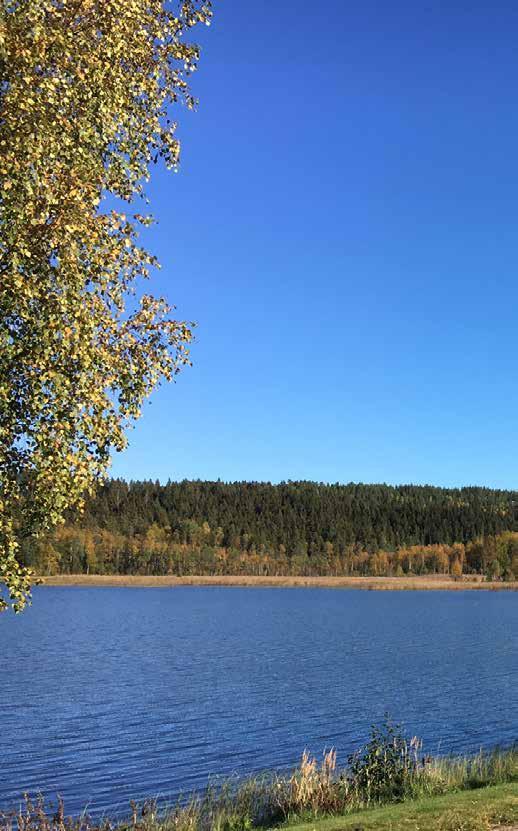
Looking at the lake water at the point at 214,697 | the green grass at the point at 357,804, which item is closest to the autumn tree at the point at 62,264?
the green grass at the point at 357,804

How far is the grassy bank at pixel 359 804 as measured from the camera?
17.3m

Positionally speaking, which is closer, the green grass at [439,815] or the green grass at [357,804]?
the green grass at [439,815]

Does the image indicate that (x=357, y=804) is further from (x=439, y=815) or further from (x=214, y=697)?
(x=214, y=697)

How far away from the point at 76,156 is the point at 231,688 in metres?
42.7

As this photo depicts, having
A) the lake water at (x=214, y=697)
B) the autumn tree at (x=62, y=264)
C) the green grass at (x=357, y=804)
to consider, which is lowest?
the lake water at (x=214, y=697)

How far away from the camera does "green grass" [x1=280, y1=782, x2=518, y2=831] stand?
53.5ft

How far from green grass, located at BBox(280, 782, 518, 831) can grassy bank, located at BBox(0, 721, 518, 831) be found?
22mm

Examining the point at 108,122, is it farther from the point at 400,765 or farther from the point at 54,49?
the point at 400,765

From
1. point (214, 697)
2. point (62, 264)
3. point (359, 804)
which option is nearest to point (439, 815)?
point (359, 804)

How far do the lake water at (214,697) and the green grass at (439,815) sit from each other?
10.9m

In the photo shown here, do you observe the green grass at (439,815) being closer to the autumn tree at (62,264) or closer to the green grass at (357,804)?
the green grass at (357,804)

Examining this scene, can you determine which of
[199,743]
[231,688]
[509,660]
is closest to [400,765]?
[199,743]

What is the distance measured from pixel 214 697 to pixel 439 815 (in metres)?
31.6

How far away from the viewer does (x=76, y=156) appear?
13.9 metres
